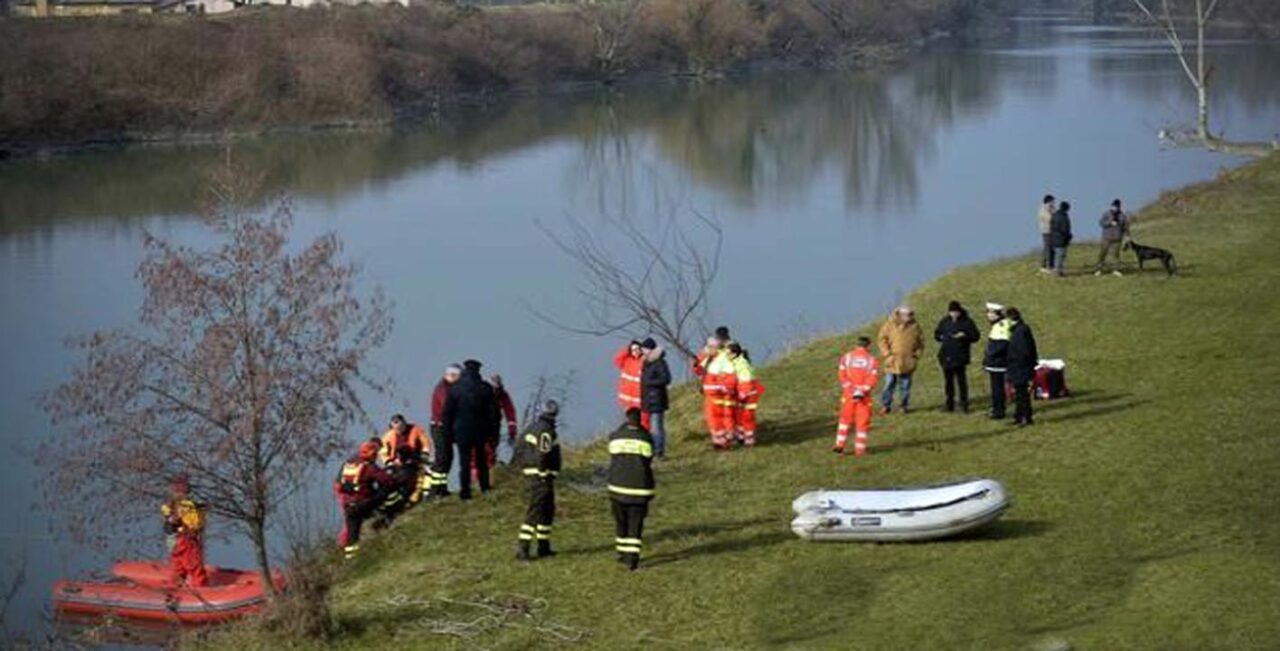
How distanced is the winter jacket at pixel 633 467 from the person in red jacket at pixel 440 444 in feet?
10.9

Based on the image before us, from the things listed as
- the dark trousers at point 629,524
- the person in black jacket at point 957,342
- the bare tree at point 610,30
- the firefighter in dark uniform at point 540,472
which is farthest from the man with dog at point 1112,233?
the bare tree at point 610,30

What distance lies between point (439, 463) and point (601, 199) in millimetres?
29782

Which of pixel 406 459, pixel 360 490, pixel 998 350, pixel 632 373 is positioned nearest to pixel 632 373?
pixel 632 373

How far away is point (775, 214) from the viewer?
146 ft

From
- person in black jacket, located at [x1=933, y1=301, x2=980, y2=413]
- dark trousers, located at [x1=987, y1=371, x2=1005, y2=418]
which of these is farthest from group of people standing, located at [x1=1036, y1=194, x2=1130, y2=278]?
dark trousers, located at [x1=987, y1=371, x2=1005, y2=418]

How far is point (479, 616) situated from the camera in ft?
46.1

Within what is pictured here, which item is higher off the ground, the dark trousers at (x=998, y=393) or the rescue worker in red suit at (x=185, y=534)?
the dark trousers at (x=998, y=393)

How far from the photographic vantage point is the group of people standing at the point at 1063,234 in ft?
90.5

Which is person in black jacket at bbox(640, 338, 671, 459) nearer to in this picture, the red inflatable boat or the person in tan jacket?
the person in tan jacket

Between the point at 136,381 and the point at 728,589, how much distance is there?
6165 mm

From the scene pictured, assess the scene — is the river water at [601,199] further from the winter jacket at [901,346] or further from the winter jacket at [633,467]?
the winter jacket at [633,467]

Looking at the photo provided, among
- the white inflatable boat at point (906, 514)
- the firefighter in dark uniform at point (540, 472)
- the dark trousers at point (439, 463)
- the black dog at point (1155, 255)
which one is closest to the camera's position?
the white inflatable boat at point (906, 514)

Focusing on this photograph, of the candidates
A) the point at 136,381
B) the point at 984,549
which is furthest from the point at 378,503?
the point at 984,549

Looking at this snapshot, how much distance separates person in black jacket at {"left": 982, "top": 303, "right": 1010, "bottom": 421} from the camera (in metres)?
18.5
